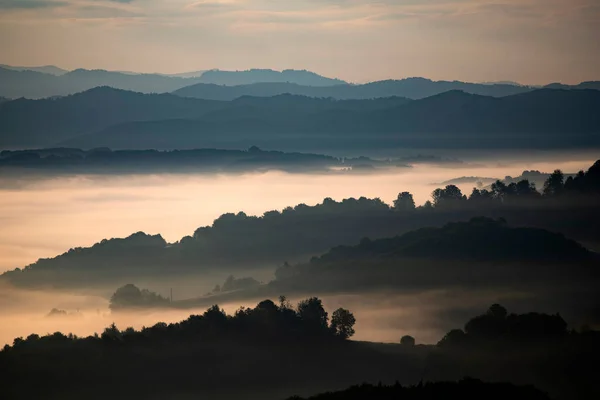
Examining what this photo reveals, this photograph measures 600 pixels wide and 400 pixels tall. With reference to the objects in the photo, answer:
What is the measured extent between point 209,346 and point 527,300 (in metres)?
70.1

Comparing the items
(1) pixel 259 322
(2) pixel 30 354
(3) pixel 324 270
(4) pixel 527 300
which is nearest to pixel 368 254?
(3) pixel 324 270

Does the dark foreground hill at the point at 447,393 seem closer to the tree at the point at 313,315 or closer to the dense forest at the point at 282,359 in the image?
the dense forest at the point at 282,359

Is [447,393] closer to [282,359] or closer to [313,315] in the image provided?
[282,359]

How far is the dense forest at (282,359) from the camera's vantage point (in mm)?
81812

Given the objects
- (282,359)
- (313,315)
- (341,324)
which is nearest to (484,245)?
(313,315)

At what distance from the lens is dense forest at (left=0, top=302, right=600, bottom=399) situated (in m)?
81.8

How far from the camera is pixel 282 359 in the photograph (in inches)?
3590

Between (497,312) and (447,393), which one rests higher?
(497,312)

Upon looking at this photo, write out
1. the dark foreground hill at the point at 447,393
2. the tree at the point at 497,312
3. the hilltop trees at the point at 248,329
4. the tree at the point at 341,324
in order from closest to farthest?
the dark foreground hill at the point at 447,393, the hilltop trees at the point at 248,329, the tree at the point at 497,312, the tree at the point at 341,324

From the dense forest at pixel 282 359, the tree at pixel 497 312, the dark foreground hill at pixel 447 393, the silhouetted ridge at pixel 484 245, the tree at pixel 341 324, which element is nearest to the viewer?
the dark foreground hill at pixel 447 393

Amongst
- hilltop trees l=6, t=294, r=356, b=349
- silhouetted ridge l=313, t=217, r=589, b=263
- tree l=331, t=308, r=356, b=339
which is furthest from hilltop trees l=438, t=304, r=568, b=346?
silhouetted ridge l=313, t=217, r=589, b=263

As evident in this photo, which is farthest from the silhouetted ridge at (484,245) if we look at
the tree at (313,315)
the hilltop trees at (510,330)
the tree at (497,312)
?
the hilltop trees at (510,330)

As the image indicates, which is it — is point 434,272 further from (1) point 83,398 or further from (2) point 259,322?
(1) point 83,398

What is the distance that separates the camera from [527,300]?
154 meters
